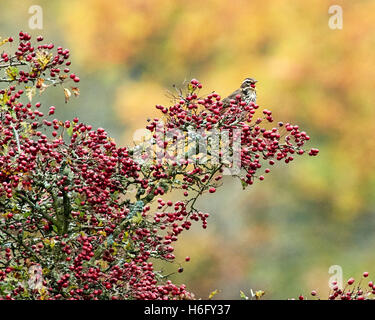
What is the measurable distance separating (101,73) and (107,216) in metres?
12.9

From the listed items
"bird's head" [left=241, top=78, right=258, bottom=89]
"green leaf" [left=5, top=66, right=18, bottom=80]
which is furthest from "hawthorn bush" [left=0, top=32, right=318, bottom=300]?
"bird's head" [left=241, top=78, right=258, bottom=89]

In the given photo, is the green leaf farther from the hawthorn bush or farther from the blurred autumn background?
the blurred autumn background

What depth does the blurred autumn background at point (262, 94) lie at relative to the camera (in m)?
→ 13.9

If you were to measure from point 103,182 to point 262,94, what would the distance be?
11622mm

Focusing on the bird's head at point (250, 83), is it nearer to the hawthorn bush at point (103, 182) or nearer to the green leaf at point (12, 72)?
the hawthorn bush at point (103, 182)

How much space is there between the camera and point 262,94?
50.8ft

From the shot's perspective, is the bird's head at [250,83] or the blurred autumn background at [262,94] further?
the blurred autumn background at [262,94]


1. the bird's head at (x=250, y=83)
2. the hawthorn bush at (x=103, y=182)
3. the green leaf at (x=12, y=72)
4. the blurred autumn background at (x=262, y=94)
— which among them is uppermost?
the blurred autumn background at (x=262, y=94)

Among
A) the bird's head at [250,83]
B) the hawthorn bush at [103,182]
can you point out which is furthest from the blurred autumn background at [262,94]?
the hawthorn bush at [103,182]

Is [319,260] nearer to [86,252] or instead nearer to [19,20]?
[19,20]

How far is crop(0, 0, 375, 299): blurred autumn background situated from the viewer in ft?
45.8

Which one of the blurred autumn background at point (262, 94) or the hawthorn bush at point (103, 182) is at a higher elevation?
the blurred autumn background at point (262, 94)

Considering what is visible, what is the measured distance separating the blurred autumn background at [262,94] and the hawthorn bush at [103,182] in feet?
28.5

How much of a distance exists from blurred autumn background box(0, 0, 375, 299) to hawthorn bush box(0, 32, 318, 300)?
868 centimetres
